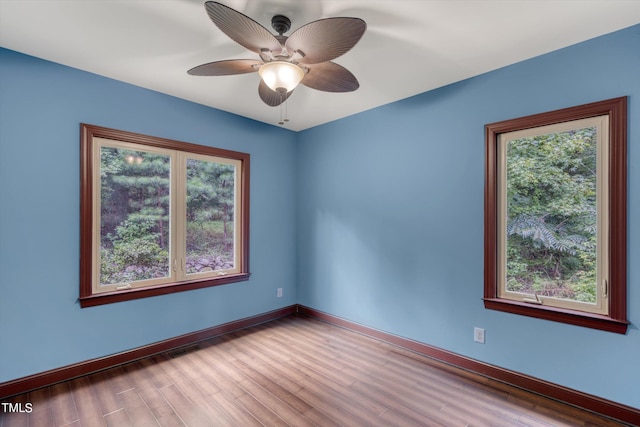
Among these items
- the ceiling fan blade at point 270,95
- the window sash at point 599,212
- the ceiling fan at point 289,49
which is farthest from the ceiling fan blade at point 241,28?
the window sash at point 599,212

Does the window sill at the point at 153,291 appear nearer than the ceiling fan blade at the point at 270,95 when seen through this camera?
No

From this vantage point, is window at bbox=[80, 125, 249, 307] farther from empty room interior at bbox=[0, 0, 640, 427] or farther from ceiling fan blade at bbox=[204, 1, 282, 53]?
ceiling fan blade at bbox=[204, 1, 282, 53]

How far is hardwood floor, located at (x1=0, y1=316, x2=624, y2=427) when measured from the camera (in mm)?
1958

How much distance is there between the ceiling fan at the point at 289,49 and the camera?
1403 mm

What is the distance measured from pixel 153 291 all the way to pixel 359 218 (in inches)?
89.1

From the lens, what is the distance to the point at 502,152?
2.48 meters

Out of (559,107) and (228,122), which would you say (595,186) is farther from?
(228,122)

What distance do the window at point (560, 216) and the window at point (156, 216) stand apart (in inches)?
105

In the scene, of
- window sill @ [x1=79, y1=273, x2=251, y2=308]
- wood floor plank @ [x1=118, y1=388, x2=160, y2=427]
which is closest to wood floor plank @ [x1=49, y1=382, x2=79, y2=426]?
wood floor plank @ [x1=118, y1=388, x2=160, y2=427]

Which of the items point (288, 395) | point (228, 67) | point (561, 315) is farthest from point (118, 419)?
point (561, 315)

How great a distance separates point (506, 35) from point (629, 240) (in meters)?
1.56

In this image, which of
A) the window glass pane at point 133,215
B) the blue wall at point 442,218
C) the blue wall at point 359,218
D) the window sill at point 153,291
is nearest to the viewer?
the blue wall at point 442,218

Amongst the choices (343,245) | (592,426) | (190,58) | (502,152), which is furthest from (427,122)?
(592,426)

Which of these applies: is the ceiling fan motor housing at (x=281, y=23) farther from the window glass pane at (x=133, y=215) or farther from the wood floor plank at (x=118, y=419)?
the wood floor plank at (x=118, y=419)
